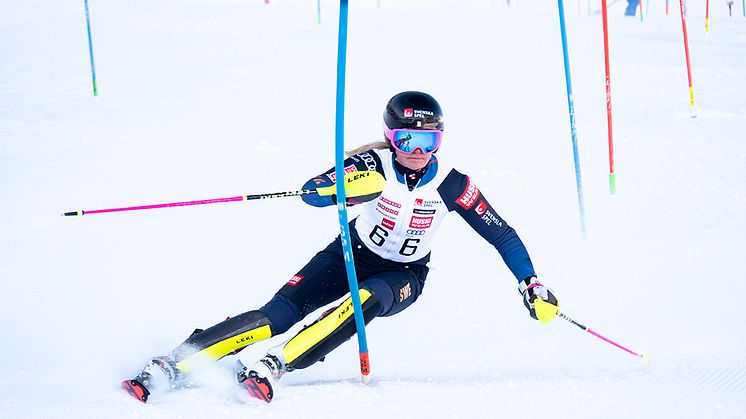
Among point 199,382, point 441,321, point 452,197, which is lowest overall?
point 441,321

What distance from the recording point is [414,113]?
3135mm

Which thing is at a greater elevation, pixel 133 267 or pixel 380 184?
pixel 380 184

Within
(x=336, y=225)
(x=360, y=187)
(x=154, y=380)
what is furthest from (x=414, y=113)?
(x=336, y=225)

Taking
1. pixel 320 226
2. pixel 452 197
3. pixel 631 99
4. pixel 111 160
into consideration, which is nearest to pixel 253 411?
pixel 452 197

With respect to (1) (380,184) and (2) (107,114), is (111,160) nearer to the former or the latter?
(2) (107,114)

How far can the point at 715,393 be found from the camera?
3004 millimetres

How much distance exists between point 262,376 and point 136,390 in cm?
41

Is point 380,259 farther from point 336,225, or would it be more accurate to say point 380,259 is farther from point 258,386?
point 336,225

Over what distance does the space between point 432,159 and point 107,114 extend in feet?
16.4

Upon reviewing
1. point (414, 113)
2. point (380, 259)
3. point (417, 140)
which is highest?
point (414, 113)

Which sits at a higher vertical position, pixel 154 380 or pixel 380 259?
pixel 380 259

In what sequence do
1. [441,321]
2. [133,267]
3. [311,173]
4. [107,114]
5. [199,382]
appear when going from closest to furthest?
[199,382], [441,321], [133,267], [311,173], [107,114]

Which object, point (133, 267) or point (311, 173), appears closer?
point (133, 267)

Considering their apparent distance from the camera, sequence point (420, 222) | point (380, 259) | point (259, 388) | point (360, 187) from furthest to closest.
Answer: point (380, 259)
point (420, 222)
point (360, 187)
point (259, 388)
